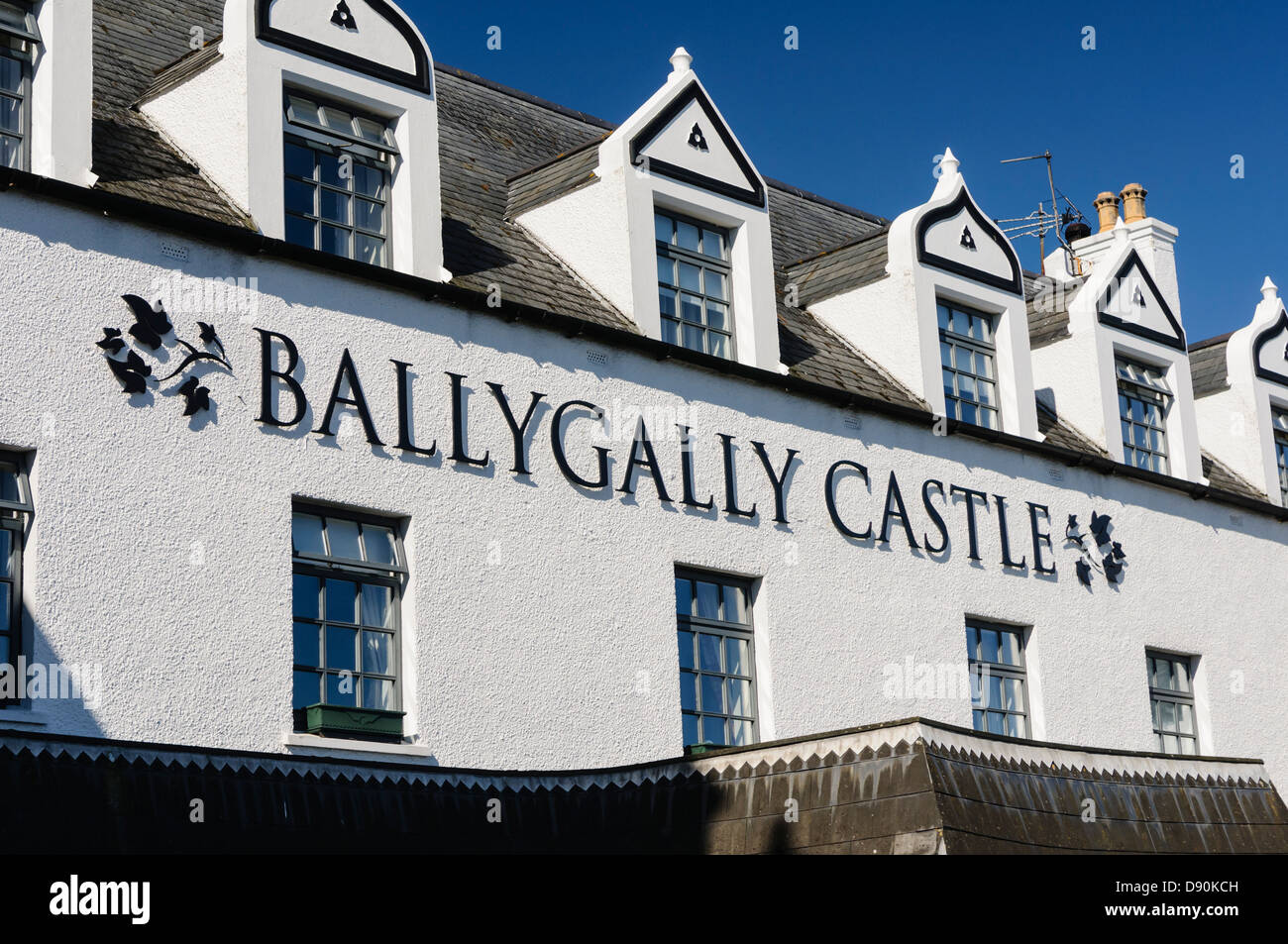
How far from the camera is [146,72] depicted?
16.5 metres

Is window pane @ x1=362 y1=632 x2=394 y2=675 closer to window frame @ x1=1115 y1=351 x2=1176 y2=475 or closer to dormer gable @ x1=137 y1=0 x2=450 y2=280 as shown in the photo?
dormer gable @ x1=137 y1=0 x2=450 y2=280

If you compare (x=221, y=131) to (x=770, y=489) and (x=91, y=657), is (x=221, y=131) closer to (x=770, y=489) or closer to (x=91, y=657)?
(x=91, y=657)

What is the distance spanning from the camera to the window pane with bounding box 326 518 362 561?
1402 cm

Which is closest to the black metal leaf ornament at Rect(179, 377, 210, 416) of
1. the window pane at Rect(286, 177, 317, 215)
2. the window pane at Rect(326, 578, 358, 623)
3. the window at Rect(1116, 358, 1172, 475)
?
the window pane at Rect(326, 578, 358, 623)

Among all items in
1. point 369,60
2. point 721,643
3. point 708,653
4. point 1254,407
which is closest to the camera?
point 369,60

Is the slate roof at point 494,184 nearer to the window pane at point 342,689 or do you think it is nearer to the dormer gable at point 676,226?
the dormer gable at point 676,226

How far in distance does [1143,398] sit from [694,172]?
689 cm

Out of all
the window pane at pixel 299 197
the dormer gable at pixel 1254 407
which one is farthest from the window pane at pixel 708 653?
the dormer gable at pixel 1254 407

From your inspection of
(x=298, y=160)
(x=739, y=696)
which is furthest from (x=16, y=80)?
(x=739, y=696)

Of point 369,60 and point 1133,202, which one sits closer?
point 369,60

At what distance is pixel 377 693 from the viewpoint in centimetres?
1391

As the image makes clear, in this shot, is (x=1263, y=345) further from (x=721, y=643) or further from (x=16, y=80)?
(x=16, y=80)

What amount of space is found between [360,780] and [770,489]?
5.12 m

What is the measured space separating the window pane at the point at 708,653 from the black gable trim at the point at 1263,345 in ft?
31.8
